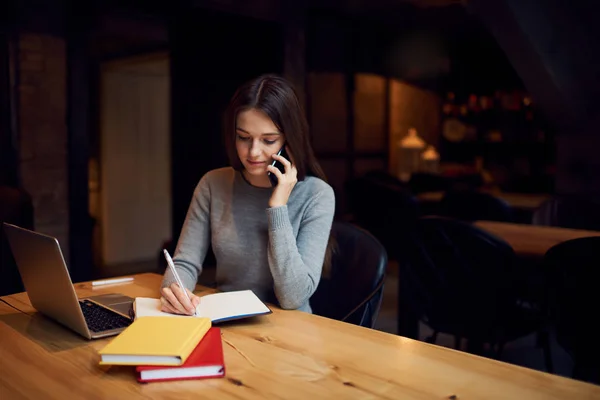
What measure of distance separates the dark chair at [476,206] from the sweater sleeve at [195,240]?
96.9 inches

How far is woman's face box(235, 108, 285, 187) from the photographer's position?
1784 millimetres

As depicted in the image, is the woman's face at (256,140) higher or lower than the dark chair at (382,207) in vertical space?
higher

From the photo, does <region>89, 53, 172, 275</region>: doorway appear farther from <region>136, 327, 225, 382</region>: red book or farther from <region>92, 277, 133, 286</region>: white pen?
<region>136, 327, 225, 382</region>: red book

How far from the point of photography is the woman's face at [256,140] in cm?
178

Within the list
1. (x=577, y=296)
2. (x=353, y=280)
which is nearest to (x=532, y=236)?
(x=577, y=296)

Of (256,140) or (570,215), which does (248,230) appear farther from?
(570,215)

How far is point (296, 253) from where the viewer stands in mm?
1694

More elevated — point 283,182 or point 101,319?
point 283,182

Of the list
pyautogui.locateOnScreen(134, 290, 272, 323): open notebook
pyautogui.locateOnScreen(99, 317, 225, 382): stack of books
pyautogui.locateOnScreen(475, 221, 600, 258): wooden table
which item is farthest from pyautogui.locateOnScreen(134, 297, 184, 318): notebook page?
pyautogui.locateOnScreen(475, 221, 600, 258): wooden table

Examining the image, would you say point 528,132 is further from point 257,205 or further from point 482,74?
point 257,205

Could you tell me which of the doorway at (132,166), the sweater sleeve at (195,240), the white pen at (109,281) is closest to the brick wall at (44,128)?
the doorway at (132,166)

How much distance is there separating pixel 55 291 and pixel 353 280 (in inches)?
36.2

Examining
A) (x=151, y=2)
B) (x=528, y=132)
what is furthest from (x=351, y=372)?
(x=528, y=132)

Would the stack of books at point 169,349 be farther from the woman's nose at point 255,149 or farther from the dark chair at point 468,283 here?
the dark chair at point 468,283
